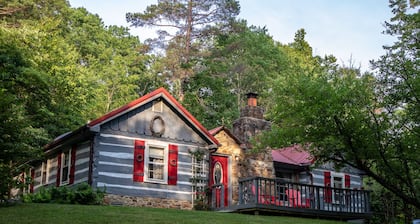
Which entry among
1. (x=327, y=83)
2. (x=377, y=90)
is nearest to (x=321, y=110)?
(x=327, y=83)

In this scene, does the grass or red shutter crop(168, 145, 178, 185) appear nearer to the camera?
the grass

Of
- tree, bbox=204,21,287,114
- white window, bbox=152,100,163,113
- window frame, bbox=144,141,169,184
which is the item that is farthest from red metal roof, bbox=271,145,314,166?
tree, bbox=204,21,287,114

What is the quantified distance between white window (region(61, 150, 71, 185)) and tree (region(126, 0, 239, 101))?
1684 cm

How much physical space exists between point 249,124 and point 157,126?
4.30 m

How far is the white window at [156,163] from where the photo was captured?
2109 cm

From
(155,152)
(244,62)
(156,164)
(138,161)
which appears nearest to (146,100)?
(155,152)

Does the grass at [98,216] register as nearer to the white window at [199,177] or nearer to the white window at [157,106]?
the white window at [199,177]

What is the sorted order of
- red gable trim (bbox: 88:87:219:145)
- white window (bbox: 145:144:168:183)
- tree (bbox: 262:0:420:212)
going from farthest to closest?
white window (bbox: 145:144:168:183) → red gable trim (bbox: 88:87:219:145) → tree (bbox: 262:0:420:212)

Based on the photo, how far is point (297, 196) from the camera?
66.4ft

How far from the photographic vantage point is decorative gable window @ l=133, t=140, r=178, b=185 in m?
20.8

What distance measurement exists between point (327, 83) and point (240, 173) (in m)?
7.71

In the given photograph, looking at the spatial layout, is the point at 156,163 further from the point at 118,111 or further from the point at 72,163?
the point at 72,163

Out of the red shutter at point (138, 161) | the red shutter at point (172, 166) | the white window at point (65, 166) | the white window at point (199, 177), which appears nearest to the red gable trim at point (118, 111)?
the red shutter at point (138, 161)

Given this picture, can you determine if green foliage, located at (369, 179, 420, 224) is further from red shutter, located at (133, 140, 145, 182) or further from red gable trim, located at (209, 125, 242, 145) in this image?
red shutter, located at (133, 140, 145, 182)
